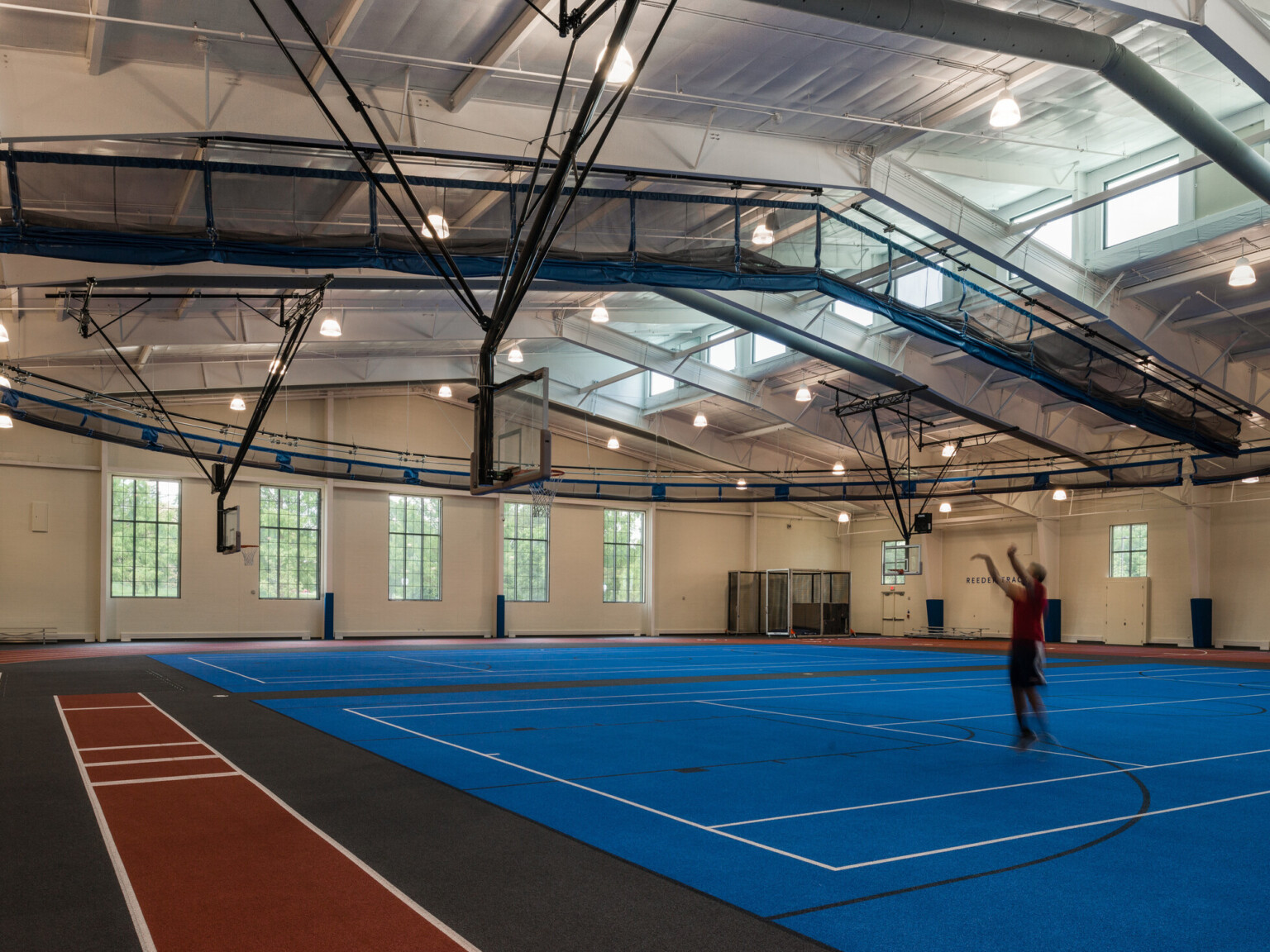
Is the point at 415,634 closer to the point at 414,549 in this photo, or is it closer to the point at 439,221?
the point at 414,549

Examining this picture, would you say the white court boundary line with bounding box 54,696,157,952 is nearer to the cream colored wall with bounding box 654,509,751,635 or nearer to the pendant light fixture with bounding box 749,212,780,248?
the pendant light fixture with bounding box 749,212,780,248

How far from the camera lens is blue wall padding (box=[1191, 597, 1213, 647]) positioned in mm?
35938

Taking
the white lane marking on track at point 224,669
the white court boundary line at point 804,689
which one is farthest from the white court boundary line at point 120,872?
the white lane marking on track at point 224,669

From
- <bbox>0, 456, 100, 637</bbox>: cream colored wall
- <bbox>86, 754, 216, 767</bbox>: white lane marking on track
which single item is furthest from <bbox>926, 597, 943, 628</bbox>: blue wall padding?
<bbox>86, 754, 216, 767</bbox>: white lane marking on track

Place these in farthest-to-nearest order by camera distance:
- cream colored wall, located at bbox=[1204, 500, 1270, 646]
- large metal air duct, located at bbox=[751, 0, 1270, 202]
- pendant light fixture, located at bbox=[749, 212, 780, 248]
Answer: cream colored wall, located at bbox=[1204, 500, 1270, 646], pendant light fixture, located at bbox=[749, 212, 780, 248], large metal air duct, located at bbox=[751, 0, 1270, 202]

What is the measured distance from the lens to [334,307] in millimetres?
26281

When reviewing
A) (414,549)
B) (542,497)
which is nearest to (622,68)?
(542,497)

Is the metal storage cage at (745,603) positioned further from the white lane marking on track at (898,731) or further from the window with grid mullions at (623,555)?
the white lane marking on track at (898,731)

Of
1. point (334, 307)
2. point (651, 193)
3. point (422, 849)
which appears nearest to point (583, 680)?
point (651, 193)

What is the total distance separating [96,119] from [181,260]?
250cm

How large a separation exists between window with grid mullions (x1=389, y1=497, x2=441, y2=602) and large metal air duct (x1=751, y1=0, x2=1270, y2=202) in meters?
31.9

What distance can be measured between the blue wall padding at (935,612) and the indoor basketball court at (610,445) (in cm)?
496

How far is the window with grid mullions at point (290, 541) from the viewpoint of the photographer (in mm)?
37594

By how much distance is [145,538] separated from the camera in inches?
1380
